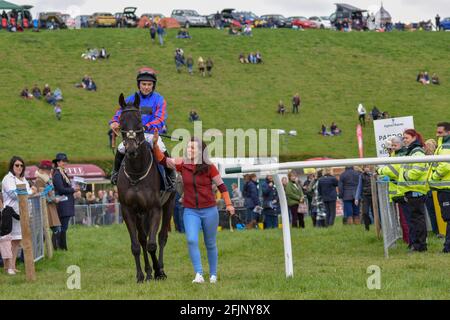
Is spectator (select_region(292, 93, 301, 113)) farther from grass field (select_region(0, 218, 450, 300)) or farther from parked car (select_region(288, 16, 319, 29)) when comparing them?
grass field (select_region(0, 218, 450, 300))

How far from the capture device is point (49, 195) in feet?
64.1

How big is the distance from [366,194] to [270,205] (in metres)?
4.60

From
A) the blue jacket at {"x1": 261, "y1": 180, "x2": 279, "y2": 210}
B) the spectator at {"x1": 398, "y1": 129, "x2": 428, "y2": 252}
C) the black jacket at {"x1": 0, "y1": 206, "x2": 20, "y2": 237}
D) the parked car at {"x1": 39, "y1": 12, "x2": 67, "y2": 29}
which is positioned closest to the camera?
the black jacket at {"x1": 0, "y1": 206, "x2": 20, "y2": 237}

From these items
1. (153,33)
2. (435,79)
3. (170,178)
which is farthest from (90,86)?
(170,178)

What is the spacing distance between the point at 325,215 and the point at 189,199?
15136mm

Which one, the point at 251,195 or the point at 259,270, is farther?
the point at 251,195

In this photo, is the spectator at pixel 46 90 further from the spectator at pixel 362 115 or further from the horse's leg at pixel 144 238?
the horse's leg at pixel 144 238

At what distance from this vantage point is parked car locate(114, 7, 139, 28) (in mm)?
90875

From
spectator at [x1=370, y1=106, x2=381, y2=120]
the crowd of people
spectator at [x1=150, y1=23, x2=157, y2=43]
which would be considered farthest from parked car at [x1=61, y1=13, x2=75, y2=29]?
spectator at [x1=370, y1=106, x2=381, y2=120]

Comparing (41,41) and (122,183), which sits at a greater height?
(41,41)

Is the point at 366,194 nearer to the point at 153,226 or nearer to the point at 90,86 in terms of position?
the point at 153,226

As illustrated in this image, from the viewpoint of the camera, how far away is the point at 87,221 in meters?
30.2

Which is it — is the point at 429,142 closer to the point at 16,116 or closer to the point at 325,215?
the point at 325,215
